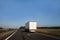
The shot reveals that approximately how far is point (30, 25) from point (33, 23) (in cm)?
128

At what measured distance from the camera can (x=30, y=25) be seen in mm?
53781

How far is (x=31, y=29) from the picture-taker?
179 ft

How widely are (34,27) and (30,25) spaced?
65.8 inches

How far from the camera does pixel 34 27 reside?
178 feet

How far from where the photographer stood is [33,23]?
5384 centimetres

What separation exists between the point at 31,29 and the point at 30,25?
5.68 feet

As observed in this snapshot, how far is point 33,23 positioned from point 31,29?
2413mm

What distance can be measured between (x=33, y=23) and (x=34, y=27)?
1.54 meters
